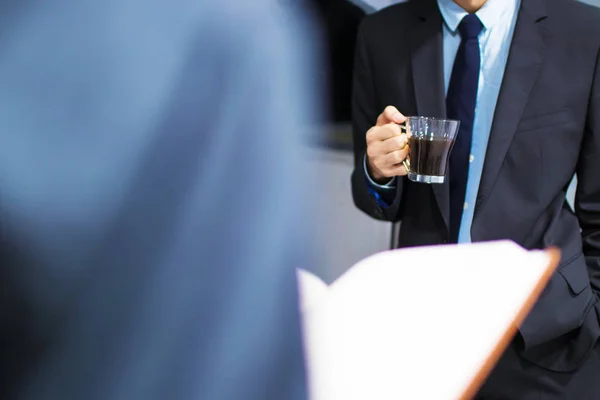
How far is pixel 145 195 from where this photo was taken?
1.37ft

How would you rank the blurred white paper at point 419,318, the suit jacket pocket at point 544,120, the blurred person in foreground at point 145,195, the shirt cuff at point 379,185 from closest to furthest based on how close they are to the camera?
the blurred person in foreground at point 145,195
the blurred white paper at point 419,318
the suit jacket pocket at point 544,120
the shirt cuff at point 379,185

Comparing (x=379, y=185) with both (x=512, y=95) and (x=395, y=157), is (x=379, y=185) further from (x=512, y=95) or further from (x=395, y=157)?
(x=512, y=95)

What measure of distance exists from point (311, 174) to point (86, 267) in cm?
22

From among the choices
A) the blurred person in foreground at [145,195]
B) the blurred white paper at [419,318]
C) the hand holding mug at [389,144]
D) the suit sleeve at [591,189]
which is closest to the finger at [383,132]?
the hand holding mug at [389,144]

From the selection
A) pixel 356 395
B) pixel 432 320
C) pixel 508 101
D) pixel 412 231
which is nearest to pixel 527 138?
pixel 508 101

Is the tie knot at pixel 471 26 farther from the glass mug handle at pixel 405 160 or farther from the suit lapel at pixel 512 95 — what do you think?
the glass mug handle at pixel 405 160

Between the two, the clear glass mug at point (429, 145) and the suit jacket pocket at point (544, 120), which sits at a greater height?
the suit jacket pocket at point (544, 120)

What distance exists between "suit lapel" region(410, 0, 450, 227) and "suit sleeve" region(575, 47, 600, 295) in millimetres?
306

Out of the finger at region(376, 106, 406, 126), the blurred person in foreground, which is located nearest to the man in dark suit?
the finger at region(376, 106, 406, 126)

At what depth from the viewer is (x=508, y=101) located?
1138mm

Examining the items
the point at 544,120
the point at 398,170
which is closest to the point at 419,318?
the point at 398,170

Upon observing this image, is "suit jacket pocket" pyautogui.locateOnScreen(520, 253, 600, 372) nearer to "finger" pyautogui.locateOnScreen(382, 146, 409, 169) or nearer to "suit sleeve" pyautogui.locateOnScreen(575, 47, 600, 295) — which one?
"suit sleeve" pyautogui.locateOnScreen(575, 47, 600, 295)

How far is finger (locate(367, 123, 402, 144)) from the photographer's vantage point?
42.1 inches

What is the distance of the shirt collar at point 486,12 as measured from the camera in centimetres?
119
